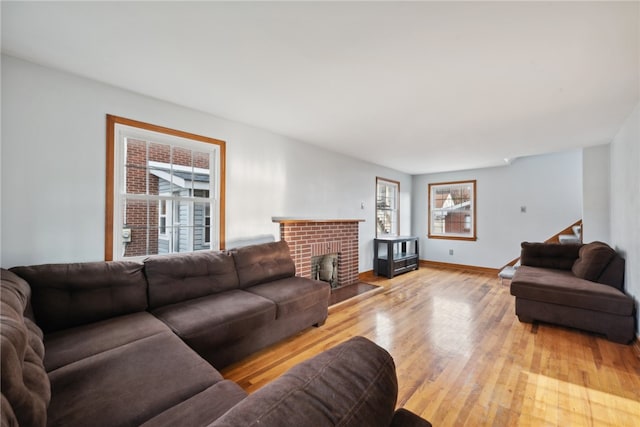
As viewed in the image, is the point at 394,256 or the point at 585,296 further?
the point at 394,256

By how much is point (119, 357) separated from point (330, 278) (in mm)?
3235

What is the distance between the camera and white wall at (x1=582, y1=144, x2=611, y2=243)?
392cm

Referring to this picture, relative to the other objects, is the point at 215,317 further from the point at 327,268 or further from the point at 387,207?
the point at 387,207

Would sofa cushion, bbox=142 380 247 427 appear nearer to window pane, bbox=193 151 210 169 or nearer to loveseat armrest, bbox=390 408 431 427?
loveseat armrest, bbox=390 408 431 427

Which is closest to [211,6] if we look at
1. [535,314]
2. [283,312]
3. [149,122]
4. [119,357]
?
[149,122]

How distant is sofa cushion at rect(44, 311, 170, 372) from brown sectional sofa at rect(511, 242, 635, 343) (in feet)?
12.2

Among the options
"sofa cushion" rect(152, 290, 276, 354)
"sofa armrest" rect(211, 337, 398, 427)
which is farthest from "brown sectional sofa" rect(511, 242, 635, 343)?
"sofa armrest" rect(211, 337, 398, 427)

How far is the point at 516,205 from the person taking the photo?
213 inches

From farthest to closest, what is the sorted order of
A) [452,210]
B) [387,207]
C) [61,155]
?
[452,210] < [387,207] < [61,155]

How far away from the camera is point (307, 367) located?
0.68 metres

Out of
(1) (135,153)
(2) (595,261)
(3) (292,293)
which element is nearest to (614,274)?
(2) (595,261)

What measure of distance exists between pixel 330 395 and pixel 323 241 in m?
3.54

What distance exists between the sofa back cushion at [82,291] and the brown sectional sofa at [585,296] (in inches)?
156

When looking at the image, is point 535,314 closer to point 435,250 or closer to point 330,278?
point 330,278
